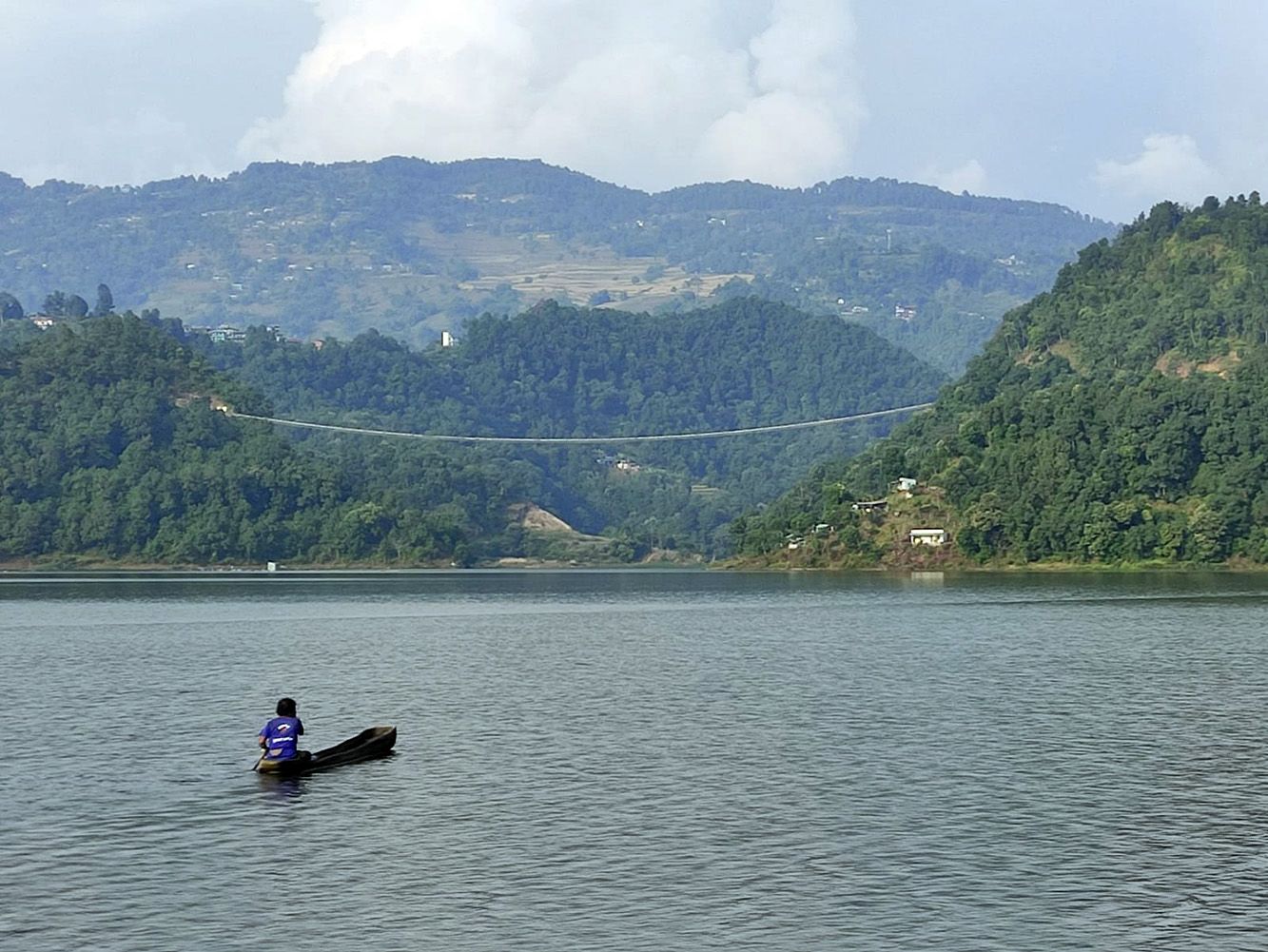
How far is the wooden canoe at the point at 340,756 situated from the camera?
53.5 meters

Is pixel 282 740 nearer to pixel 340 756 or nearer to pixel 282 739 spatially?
pixel 282 739

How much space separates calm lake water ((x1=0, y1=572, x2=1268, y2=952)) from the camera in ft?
119

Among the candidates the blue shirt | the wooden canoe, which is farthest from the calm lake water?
the blue shirt

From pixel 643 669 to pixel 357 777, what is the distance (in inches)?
1427

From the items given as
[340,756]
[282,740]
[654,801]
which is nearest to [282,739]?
[282,740]

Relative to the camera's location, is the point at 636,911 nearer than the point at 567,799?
Yes

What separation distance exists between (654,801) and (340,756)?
11483 mm

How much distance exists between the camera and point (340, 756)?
56156 millimetres

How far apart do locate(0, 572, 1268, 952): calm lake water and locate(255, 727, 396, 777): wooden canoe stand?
0.63m

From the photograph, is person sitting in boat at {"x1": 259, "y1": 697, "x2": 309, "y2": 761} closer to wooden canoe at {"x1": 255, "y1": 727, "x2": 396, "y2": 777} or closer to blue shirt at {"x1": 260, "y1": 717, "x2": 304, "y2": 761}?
blue shirt at {"x1": 260, "y1": 717, "x2": 304, "y2": 761}

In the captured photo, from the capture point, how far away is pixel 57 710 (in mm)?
72438

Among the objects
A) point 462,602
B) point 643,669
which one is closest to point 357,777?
point 643,669

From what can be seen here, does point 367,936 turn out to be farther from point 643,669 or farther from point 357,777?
point 643,669

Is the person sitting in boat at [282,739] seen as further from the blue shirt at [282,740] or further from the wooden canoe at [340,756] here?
the wooden canoe at [340,756]
